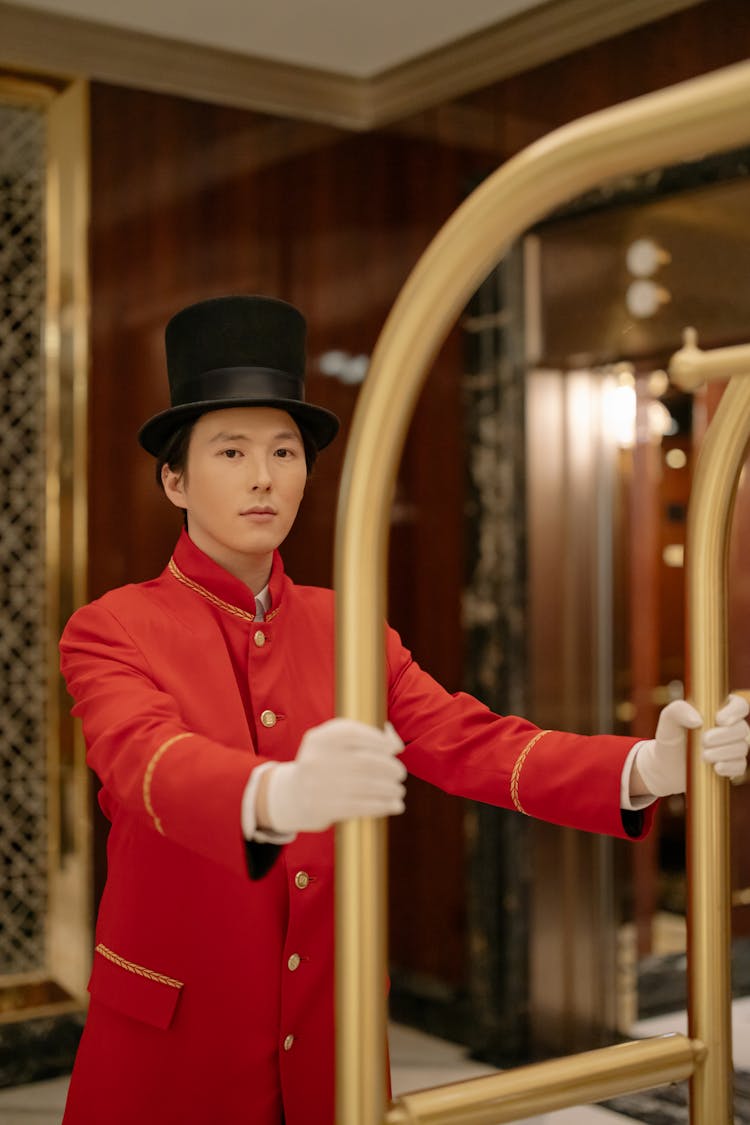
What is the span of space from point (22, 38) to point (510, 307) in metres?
1.53

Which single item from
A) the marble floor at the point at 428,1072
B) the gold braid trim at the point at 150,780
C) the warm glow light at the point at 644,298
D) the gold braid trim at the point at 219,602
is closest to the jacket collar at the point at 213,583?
the gold braid trim at the point at 219,602

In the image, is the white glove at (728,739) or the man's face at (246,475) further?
the man's face at (246,475)

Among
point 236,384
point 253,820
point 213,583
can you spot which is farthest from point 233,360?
point 253,820

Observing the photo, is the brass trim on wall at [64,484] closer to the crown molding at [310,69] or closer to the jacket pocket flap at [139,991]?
the crown molding at [310,69]

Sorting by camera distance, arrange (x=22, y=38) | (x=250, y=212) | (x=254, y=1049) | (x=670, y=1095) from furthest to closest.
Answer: (x=250, y=212) → (x=22, y=38) → (x=670, y=1095) → (x=254, y=1049)

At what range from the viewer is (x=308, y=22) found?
3.74 meters

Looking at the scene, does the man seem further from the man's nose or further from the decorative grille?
the decorative grille

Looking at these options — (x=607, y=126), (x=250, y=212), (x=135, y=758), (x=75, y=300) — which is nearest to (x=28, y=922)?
(x=75, y=300)

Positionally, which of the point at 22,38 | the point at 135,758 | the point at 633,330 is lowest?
the point at 135,758

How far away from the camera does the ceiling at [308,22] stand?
3607 mm

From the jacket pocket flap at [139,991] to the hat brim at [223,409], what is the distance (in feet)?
1.75

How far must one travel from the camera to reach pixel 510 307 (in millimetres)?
3846

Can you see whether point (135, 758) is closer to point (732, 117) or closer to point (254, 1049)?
point (254, 1049)

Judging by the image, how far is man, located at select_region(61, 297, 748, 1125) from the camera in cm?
133
